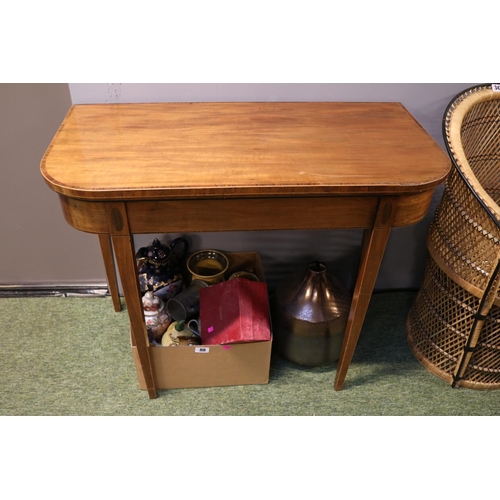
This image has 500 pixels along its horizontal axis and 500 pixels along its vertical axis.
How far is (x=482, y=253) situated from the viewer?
4.13 feet

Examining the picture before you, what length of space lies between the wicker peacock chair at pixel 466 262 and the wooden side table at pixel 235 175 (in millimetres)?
209

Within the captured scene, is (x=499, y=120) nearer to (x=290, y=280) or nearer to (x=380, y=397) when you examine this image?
(x=290, y=280)

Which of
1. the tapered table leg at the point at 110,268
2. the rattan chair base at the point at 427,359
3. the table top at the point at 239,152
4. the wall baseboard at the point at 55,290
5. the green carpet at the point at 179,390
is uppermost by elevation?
the table top at the point at 239,152

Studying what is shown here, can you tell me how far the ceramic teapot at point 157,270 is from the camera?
5.20 feet

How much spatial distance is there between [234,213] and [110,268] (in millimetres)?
786

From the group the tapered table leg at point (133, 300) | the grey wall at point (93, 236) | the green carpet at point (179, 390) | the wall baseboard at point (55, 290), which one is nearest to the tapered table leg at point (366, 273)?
the green carpet at point (179, 390)

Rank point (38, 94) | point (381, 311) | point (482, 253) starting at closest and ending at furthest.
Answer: point (482, 253)
point (38, 94)
point (381, 311)

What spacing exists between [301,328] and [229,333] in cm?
24

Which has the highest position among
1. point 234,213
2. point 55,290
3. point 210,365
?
point 234,213

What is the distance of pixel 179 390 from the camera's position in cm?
147

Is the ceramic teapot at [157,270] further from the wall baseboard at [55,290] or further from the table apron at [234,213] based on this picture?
the table apron at [234,213]

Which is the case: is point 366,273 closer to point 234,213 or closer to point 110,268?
point 234,213

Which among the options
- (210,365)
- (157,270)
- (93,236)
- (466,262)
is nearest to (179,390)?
(210,365)

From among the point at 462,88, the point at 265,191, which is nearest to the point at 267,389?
the point at 265,191
